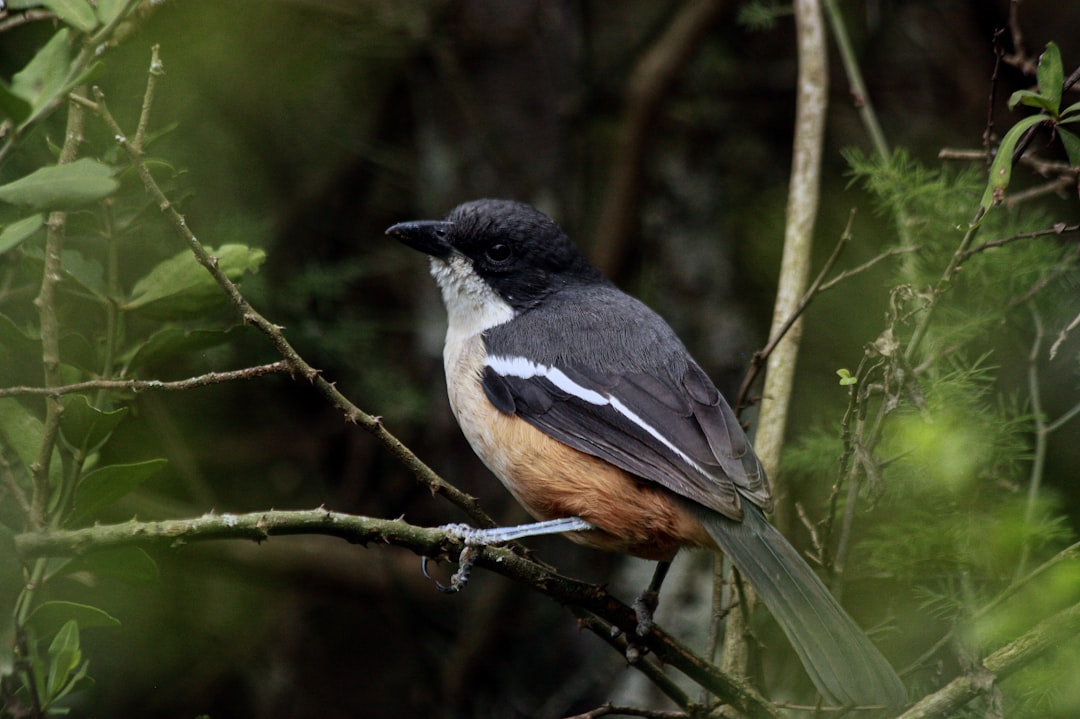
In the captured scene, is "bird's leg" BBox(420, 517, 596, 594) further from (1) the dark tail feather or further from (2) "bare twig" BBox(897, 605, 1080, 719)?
(2) "bare twig" BBox(897, 605, 1080, 719)

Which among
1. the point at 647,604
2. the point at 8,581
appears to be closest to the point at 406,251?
the point at 647,604

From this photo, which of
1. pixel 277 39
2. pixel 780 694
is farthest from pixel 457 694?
pixel 277 39

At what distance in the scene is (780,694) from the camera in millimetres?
3787

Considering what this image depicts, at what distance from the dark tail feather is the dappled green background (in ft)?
3.40

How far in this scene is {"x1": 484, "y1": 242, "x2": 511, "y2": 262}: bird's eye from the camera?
157 inches

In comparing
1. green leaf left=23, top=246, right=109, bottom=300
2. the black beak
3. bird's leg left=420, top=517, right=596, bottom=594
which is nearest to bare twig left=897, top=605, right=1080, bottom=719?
bird's leg left=420, top=517, right=596, bottom=594

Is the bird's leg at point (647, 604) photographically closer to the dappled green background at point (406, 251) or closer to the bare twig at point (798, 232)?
the bare twig at point (798, 232)

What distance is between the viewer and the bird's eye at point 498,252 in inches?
157

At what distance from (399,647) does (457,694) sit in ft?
2.40

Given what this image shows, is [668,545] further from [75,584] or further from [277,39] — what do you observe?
[277,39]

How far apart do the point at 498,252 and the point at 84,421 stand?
206 centimetres

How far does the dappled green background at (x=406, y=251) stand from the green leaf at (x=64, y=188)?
2.20 metres

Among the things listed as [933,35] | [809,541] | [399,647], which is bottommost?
[399,647]

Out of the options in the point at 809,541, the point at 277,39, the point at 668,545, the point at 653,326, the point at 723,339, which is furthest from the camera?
the point at 723,339
